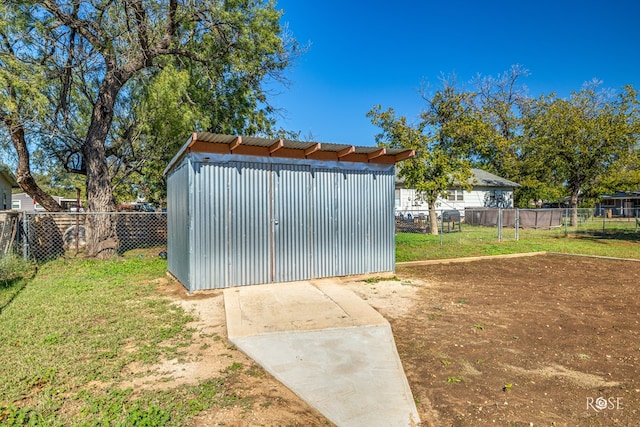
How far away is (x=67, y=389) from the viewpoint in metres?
2.92

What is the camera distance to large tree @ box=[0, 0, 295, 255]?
933 centimetres

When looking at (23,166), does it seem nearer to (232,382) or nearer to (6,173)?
(6,173)

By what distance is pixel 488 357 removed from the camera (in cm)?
370

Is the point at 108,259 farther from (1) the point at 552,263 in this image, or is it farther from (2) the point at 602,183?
(2) the point at 602,183

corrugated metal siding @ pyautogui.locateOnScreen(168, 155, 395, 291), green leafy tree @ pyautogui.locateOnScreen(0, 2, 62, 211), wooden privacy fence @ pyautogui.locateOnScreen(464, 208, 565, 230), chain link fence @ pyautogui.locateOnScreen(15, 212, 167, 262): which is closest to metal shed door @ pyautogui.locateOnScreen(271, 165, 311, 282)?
corrugated metal siding @ pyautogui.locateOnScreen(168, 155, 395, 291)

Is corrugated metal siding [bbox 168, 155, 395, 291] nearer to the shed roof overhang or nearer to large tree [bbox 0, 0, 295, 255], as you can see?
the shed roof overhang

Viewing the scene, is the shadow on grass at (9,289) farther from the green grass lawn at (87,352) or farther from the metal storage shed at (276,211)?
the metal storage shed at (276,211)

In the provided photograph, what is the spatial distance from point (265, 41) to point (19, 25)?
6551 millimetres

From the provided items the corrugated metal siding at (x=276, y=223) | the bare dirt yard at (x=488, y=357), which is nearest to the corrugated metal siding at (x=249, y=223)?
the corrugated metal siding at (x=276, y=223)

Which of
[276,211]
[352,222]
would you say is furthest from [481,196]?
[276,211]

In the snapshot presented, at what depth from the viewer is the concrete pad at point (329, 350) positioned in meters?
2.83

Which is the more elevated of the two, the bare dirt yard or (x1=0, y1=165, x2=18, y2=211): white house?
(x1=0, y1=165, x2=18, y2=211): white house

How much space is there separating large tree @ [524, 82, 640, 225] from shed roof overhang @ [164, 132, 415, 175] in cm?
1737

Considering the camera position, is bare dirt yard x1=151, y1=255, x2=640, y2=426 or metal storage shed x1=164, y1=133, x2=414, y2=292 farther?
metal storage shed x1=164, y1=133, x2=414, y2=292
